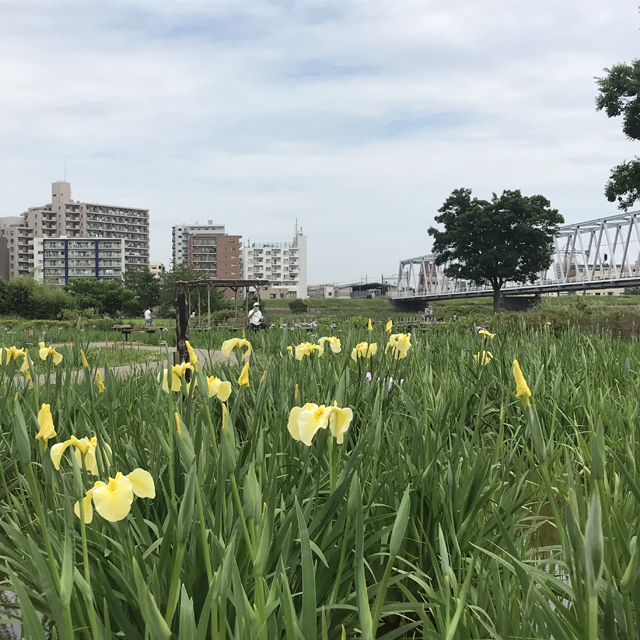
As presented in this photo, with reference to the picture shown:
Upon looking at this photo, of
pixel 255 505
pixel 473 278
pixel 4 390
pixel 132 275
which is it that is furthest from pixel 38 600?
pixel 132 275

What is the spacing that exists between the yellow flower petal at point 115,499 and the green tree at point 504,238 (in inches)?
1487

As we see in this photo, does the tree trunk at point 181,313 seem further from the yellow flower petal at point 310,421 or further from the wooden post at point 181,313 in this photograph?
the yellow flower petal at point 310,421

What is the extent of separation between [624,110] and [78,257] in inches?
3971

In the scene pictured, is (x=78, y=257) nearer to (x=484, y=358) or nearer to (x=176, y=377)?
(x=484, y=358)

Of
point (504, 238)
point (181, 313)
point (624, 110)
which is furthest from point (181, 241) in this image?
point (181, 313)

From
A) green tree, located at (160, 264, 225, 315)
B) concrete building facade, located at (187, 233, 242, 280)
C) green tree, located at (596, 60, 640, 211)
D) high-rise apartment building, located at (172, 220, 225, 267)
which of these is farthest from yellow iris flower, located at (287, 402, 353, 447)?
high-rise apartment building, located at (172, 220, 225, 267)

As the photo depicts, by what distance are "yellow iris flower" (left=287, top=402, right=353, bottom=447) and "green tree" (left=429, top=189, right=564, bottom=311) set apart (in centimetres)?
3732

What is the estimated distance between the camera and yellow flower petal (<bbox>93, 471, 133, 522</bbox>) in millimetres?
1007

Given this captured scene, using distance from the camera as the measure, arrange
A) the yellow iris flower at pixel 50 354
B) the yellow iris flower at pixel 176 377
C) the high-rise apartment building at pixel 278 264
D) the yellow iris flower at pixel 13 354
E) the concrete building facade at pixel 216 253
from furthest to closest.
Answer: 1. the high-rise apartment building at pixel 278 264
2. the concrete building facade at pixel 216 253
3. the yellow iris flower at pixel 50 354
4. the yellow iris flower at pixel 13 354
5. the yellow iris flower at pixel 176 377

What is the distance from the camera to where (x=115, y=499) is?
1.02 meters

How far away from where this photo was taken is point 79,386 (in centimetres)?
343

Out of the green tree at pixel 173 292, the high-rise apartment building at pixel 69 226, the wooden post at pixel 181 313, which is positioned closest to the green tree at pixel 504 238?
the green tree at pixel 173 292

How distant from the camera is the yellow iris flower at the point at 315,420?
4.34 feet

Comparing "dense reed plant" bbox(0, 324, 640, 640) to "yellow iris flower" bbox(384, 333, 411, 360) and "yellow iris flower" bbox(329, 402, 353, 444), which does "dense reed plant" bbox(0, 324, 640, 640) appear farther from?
"yellow iris flower" bbox(384, 333, 411, 360)
